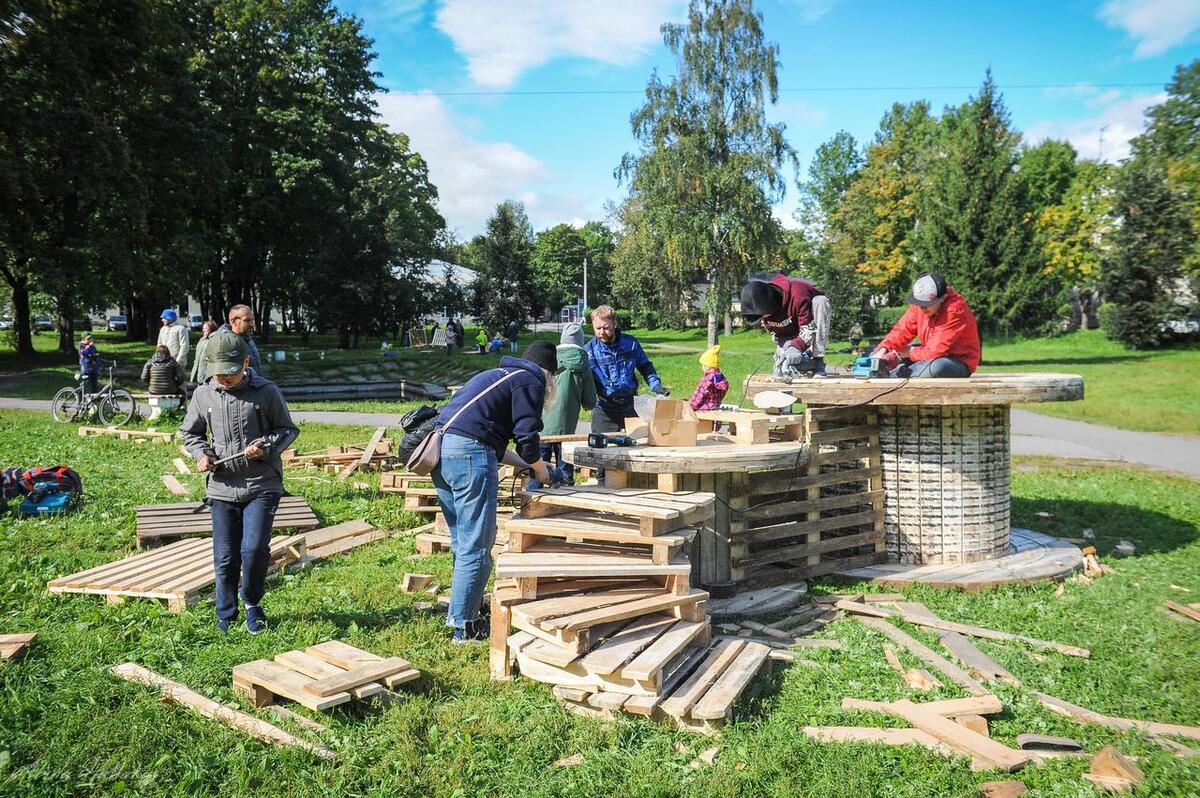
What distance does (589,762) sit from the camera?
384cm

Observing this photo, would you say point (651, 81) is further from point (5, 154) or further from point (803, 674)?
point (803, 674)

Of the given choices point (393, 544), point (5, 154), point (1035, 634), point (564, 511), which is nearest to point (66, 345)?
point (5, 154)

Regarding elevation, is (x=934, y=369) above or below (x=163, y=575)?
above

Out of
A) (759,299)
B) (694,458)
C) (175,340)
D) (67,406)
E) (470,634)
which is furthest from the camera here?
(67,406)

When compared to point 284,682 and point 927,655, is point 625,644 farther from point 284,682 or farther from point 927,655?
point 927,655

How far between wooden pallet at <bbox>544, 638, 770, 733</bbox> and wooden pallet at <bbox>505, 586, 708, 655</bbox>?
0.18 m

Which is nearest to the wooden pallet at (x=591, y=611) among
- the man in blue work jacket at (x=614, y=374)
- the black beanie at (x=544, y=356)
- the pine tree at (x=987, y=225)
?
the black beanie at (x=544, y=356)

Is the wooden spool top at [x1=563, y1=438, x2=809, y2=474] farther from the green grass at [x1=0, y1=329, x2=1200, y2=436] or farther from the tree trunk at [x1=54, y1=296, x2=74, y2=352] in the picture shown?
the tree trunk at [x1=54, y1=296, x2=74, y2=352]

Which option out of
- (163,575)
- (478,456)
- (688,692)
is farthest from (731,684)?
(163,575)

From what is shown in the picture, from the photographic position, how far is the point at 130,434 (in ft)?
45.7

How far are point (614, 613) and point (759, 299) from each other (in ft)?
13.0

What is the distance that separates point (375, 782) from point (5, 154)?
23.2 m

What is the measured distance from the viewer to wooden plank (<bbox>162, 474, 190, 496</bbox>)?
9801 millimetres

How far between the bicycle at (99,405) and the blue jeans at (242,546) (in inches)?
482
